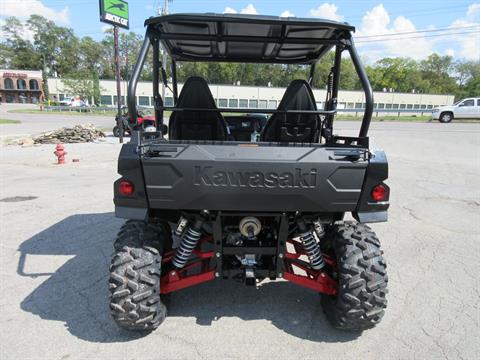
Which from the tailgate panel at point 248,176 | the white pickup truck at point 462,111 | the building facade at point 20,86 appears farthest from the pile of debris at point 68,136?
the building facade at point 20,86

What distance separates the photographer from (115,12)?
10711mm

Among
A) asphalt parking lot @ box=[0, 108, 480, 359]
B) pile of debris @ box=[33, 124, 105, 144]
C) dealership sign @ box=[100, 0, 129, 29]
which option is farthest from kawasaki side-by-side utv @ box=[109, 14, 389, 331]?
pile of debris @ box=[33, 124, 105, 144]

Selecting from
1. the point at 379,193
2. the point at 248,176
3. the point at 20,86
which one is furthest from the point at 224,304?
the point at 20,86

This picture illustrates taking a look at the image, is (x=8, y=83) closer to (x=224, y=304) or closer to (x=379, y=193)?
(x=224, y=304)

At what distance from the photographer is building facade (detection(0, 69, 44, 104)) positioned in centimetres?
7244

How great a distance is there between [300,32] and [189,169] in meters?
1.67

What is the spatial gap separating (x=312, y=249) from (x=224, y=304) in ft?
3.13

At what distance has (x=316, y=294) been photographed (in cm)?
328

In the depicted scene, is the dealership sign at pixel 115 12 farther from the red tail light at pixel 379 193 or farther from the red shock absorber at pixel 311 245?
the red tail light at pixel 379 193

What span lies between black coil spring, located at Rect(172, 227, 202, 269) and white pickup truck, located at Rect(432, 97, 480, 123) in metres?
28.9

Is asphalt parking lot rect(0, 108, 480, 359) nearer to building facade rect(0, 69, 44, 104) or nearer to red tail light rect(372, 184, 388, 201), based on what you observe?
red tail light rect(372, 184, 388, 201)

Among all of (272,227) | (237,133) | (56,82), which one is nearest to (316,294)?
(272,227)

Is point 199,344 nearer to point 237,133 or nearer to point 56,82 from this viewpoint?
point 237,133

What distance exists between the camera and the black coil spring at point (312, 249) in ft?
8.86
